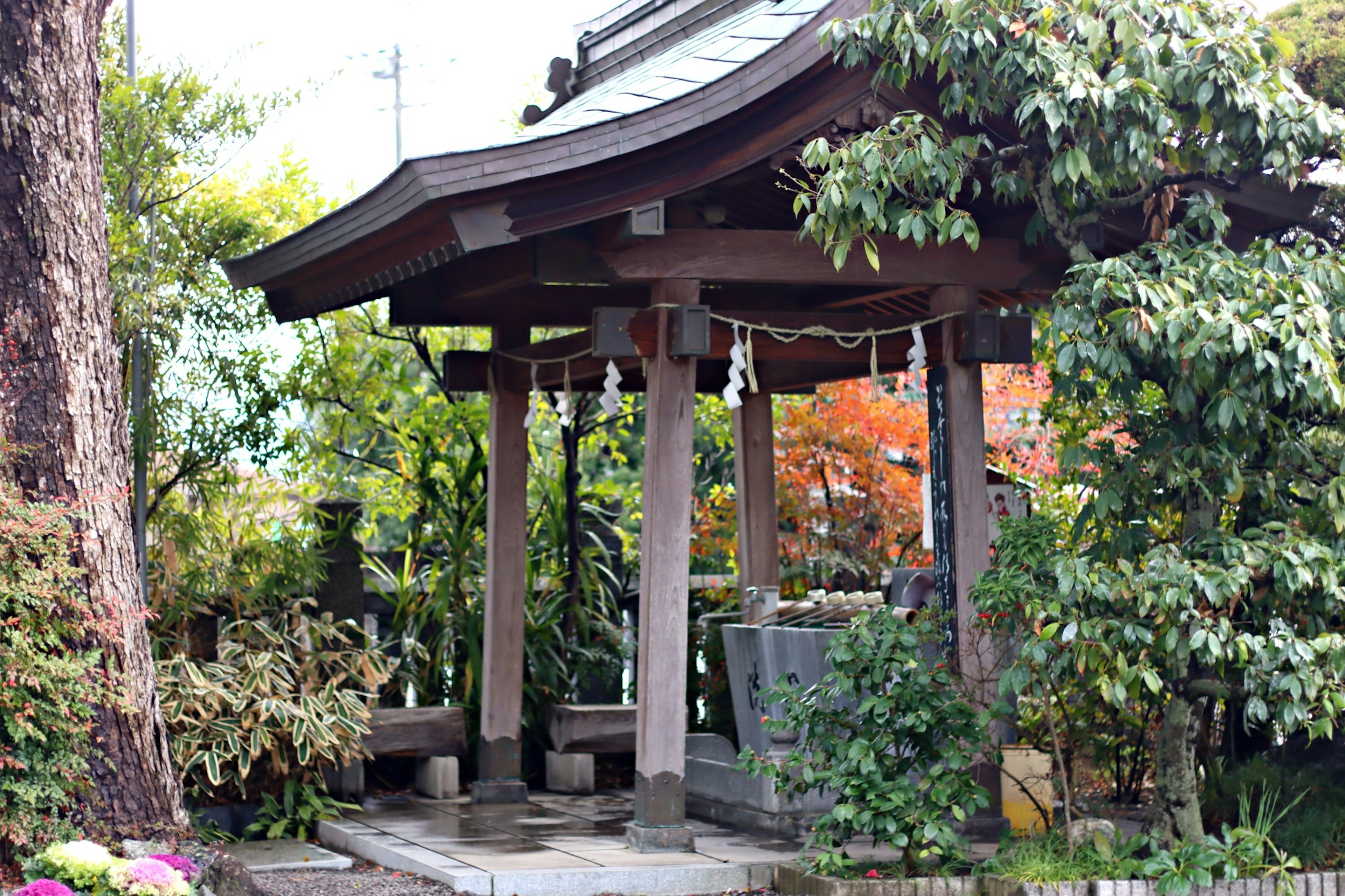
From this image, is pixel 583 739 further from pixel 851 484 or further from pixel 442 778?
pixel 851 484

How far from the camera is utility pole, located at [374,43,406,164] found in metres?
23.5

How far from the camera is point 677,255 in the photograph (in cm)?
604

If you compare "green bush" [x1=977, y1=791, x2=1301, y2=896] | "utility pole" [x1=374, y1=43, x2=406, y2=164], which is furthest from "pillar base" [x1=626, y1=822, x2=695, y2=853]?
"utility pole" [x1=374, y1=43, x2=406, y2=164]

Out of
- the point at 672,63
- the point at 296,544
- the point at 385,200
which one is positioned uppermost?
the point at 672,63

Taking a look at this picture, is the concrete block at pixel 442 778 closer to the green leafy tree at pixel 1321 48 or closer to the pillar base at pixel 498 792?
the pillar base at pixel 498 792

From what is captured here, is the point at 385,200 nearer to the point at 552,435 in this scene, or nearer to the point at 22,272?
the point at 22,272

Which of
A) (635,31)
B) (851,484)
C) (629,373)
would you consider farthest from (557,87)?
(851,484)

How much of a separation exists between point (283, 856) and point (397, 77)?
63.8 ft

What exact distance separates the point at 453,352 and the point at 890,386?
336cm

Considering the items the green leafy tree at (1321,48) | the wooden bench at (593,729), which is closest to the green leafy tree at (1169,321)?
the green leafy tree at (1321,48)

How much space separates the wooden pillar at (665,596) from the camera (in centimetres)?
591

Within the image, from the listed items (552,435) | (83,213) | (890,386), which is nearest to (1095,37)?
(83,213)

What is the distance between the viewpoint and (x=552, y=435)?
65.6 ft

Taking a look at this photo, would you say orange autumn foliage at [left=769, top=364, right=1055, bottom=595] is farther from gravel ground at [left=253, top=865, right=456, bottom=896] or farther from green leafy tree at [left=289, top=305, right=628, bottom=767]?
gravel ground at [left=253, top=865, right=456, bottom=896]
